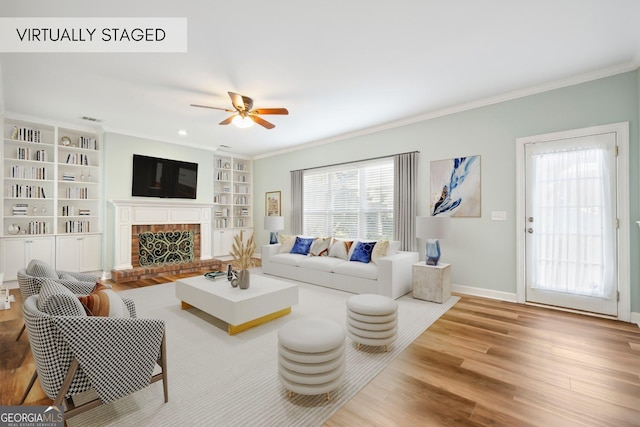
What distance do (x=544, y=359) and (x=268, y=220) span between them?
495 cm

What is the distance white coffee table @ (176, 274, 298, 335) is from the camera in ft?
9.18

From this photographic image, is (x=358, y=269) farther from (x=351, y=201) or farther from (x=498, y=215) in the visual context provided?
(x=498, y=215)

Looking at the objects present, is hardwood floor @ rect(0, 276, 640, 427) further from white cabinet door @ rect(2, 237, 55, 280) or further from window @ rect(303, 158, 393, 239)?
window @ rect(303, 158, 393, 239)

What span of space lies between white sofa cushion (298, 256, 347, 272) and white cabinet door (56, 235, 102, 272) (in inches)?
153

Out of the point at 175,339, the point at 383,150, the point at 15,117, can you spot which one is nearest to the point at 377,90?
the point at 383,150

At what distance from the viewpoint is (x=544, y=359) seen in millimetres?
2346

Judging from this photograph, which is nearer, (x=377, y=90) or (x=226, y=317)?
(x=226, y=317)

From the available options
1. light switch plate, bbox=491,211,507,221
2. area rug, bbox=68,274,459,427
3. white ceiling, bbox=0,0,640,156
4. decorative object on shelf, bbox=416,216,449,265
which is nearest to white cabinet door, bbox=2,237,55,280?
white ceiling, bbox=0,0,640,156

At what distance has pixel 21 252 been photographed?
4.55 metres

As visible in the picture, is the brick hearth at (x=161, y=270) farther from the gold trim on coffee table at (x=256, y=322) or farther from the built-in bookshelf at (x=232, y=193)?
the gold trim on coffee table at (x=256, y=322)

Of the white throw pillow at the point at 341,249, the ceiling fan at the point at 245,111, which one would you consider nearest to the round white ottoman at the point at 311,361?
the ceiling fan at the point at 245,111

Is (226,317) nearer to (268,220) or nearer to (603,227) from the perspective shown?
(268,220)

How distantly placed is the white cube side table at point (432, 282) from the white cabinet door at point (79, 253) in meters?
5.71

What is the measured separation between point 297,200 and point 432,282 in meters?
3.65
